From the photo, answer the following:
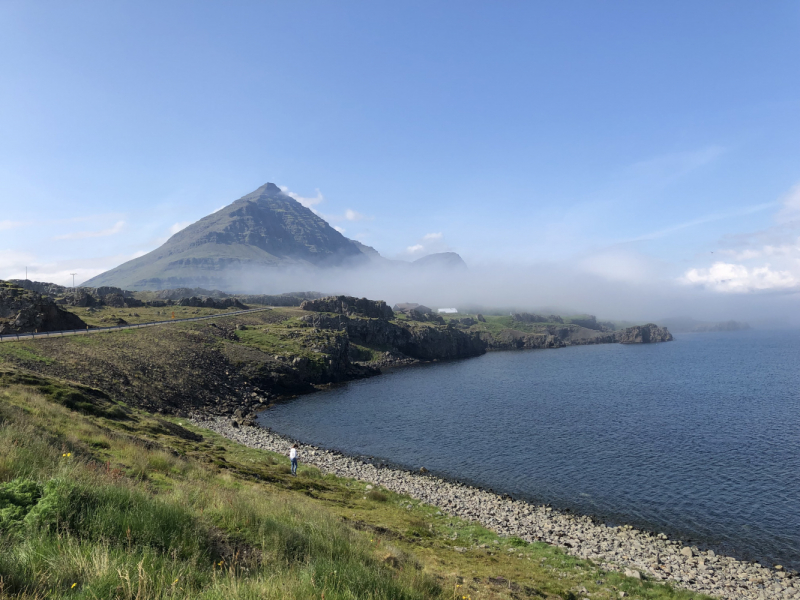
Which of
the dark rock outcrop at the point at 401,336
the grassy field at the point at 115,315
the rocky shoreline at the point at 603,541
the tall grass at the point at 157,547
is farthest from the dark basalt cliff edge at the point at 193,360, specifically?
the tall grass at the point at 157,547

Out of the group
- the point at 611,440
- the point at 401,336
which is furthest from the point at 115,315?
the point at 611,440

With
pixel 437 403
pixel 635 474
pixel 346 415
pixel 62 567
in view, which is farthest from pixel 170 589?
pixel 437 403

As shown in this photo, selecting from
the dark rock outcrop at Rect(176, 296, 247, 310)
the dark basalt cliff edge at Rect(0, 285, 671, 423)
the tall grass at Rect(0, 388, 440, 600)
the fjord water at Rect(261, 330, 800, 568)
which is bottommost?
the fjord water at Rect(261, 330, 800, 568)

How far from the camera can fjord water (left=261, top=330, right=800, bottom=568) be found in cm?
3672

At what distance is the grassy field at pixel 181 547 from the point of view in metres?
7.27

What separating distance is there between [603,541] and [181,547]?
31272 millimetres

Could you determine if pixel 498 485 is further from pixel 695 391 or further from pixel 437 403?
pixel 695 391

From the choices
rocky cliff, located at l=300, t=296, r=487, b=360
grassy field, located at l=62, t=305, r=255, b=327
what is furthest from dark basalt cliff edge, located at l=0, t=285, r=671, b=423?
rocky cliff, located at l=300, t=296, r=487, b=360

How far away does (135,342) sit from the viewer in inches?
3238

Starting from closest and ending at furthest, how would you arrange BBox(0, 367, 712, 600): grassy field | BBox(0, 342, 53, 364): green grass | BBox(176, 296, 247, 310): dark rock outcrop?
BBox(0, 367, 712, 600): grassy field < BBox(0, 342, 53, 364): green grass < BBox(176, 296, 247, 310): dark rock outcrop

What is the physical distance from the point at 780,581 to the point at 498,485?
71.4 ft

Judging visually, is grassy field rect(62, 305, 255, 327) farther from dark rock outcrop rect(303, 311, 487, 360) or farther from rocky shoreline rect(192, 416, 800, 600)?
rocky shoreline rect(192, 416, 800, 600)

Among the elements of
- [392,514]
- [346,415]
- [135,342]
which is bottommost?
[346,415]

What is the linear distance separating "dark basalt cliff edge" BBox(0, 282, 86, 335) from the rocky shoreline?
68.4 m
